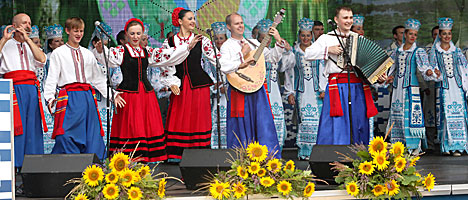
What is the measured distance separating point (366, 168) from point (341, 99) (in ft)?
4.73

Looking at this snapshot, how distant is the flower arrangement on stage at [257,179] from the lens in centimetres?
429

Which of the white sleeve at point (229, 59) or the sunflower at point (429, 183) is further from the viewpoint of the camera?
the white sleeve at point (229, 59)

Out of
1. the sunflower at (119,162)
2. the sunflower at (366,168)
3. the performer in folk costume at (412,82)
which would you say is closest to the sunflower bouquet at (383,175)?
the sunflower at (366,168)

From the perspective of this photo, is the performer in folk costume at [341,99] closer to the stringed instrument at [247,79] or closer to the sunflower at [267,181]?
the stringed instrument at [247,79]

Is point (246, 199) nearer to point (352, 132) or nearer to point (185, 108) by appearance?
point (352, 132)

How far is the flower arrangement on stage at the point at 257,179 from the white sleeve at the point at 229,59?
156 cm

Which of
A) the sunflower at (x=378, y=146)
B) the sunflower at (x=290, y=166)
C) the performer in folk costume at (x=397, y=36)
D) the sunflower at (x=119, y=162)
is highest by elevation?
the performer in folk costume at (x=397, y=36)

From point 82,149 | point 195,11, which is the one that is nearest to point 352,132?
point 82,149

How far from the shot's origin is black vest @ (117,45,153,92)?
19.9 ft

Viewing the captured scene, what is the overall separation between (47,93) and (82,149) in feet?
1.77

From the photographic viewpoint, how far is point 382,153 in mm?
4383

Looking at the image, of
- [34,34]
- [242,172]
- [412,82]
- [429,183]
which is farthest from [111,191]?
[412,82]

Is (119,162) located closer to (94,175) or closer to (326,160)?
(94,175)

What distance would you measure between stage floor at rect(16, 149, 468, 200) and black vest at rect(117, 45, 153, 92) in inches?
34.0
